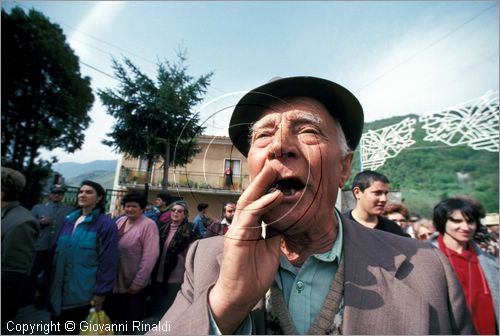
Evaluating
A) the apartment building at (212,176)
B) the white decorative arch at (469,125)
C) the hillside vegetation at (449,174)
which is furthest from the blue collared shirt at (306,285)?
the hillside vegetation at (449,174)

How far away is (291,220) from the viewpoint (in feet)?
3.43

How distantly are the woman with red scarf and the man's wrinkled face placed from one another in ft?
8.23

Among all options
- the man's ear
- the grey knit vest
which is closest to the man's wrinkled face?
the man's ear

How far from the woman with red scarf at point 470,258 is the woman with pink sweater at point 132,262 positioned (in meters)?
3.28

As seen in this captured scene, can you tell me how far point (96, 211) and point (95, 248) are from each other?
1.44ft

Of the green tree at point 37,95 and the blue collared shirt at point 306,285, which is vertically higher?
the green tree at point 37,95

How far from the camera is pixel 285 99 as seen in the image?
1.13 metres

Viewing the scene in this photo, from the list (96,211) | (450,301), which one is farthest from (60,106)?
(450,301)

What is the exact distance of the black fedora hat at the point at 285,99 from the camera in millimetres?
1081

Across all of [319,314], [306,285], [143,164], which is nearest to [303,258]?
[306,285]

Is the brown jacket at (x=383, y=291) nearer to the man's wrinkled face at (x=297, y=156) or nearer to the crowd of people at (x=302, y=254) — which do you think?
the crowd of people at (x=302, y=254)

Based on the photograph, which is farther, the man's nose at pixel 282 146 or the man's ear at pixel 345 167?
the man's ear at pixel 345 167

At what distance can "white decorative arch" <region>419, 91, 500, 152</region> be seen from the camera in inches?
384

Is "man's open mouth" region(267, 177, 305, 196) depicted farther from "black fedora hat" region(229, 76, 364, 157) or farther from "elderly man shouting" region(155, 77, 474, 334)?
"black fedora hat" region(229, 76, 364, 157)
